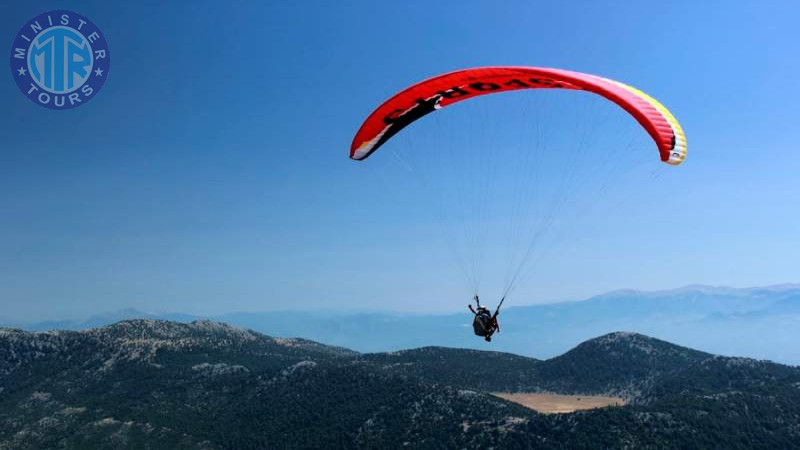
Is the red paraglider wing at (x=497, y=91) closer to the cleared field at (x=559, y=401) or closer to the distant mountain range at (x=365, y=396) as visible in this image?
the distant mountain range at (x=365, y=396)

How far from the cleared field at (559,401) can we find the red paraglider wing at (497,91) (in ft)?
399

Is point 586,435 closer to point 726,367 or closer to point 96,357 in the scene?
point 726,367

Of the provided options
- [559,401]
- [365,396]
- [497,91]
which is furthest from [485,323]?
[559,401]

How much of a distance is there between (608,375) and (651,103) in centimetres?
16619

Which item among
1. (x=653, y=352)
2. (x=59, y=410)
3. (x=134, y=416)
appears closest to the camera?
(x=134, y=416)

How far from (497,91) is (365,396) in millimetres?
100060

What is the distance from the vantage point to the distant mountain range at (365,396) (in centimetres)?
9625

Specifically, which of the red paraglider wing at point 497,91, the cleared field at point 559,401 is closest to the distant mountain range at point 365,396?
the cleared field at point 559,401

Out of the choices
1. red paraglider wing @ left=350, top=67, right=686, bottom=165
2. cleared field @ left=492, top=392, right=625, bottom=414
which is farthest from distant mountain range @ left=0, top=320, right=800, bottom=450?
red paraglider wing @ left=350, top=67, right=686, bottom=165

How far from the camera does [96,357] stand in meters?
171

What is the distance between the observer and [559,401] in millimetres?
158750

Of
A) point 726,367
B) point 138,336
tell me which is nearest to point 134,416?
point 138,336

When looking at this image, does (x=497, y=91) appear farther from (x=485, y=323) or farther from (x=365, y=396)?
(x=365, y=396)

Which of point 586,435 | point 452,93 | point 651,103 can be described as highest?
point 452,93
